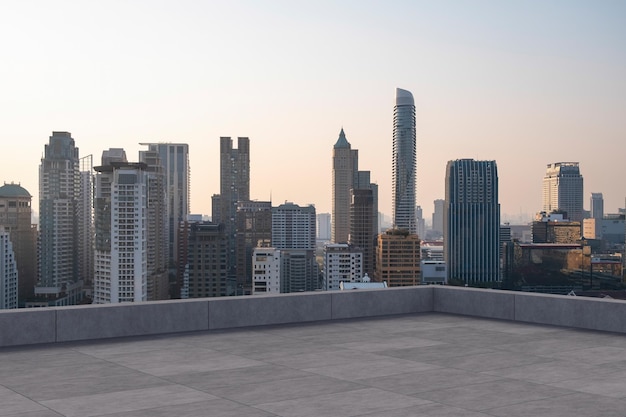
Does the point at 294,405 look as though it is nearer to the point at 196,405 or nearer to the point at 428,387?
the point at 196,405

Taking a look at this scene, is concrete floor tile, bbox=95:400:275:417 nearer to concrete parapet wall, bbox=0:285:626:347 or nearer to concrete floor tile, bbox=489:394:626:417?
concrete floor tile, bbox=489:394:626:417

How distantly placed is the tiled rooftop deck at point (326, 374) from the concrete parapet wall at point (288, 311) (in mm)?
439

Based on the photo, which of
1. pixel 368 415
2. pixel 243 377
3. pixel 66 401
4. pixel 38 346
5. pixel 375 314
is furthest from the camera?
pixel 375 314

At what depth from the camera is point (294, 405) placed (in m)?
10.3

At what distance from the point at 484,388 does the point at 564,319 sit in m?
8.09

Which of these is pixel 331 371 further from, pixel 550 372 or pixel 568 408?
pixel 568 408

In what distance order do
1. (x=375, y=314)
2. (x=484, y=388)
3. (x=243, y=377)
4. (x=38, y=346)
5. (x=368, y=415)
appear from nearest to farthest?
1. (x=368, y=415)
2. (x=484, y=388)
3. (x=243, y=377)
4. (x=38, y=346)
5. (x=375, y=314)

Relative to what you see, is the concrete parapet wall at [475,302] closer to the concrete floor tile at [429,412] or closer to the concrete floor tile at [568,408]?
the concrete floor tile at [568,408]

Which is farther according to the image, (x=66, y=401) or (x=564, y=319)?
(x=564, y=319)

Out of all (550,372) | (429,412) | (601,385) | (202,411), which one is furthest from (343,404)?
(550,372)

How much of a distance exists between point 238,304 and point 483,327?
552 cm

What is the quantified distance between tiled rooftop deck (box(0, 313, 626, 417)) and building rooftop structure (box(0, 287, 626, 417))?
20 millimetres

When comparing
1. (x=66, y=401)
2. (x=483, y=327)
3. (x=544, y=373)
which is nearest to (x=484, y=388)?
(x=544, y=373)

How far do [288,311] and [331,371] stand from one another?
6.51 m
